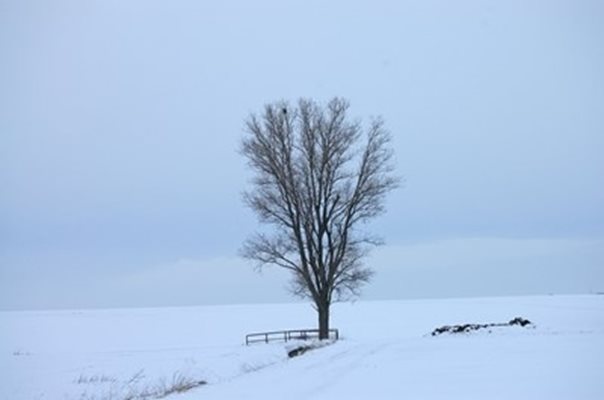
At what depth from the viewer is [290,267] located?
33.8 m

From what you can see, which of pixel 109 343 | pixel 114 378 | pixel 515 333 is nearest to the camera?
pixel 114 378

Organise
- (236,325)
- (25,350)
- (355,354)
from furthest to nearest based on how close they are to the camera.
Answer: (236,325), (25,350), (355,354)

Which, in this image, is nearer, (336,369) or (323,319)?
(336,369)

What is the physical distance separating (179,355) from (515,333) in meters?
15.6

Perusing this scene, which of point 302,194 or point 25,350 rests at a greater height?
point 302,194

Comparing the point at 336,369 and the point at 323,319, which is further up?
the point at 323,319

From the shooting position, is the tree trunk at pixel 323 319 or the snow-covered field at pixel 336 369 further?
the tree trunk at pixel 323 319

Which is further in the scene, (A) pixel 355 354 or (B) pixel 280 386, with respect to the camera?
(A) pixel 355 354

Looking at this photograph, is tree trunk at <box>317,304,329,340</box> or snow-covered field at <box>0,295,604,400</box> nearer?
snow-covered field at <box>0,295,604,400</box>

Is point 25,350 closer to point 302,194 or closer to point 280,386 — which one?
point 302,194

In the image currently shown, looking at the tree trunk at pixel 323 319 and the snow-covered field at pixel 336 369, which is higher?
the tree trunk at pixel 323 319

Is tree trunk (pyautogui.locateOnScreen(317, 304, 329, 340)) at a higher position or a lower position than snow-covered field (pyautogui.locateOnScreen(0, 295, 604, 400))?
higher

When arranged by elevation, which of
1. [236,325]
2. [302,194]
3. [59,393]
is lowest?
[59,393]

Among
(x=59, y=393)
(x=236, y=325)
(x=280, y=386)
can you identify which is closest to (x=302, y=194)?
(x=59, y=393)
